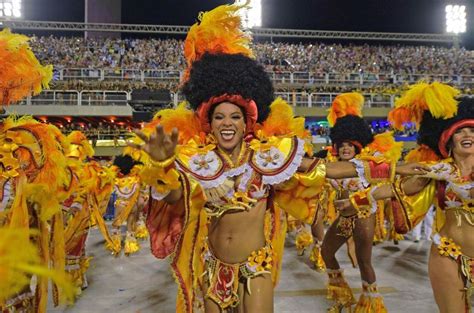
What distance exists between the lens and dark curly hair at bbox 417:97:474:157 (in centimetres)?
350

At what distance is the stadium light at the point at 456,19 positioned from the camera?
3056cm

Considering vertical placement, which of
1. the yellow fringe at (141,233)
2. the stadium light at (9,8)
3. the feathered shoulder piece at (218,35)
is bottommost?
the yellow fringe at (141,233)

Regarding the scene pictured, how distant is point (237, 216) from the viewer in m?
2.98

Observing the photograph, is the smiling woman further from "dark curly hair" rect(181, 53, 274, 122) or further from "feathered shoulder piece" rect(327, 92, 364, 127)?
"feathered shoulder piece" rect(327, 92, 364, 127)

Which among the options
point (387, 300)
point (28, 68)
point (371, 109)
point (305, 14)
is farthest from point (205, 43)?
point (305, 14)

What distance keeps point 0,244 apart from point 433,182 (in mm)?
3069

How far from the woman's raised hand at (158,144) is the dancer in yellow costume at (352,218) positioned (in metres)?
2.25

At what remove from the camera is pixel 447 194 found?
345 centimetres

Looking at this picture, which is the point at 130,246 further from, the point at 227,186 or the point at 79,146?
the point at 227,186

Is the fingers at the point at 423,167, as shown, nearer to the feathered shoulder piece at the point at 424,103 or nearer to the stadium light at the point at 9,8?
the feathered shoulder piece at the point at 424,103

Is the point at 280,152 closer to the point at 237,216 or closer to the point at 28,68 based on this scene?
the point at 237,216

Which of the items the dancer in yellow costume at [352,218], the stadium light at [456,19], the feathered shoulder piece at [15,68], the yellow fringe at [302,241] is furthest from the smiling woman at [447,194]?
the stadium light at [456,19]

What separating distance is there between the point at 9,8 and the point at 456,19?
27.5 metres

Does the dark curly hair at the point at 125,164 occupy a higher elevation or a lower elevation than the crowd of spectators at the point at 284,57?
lower
